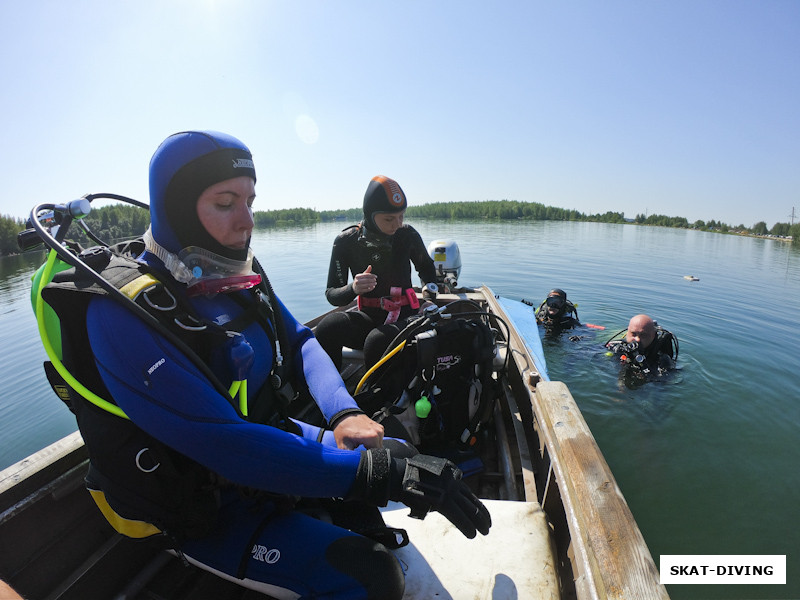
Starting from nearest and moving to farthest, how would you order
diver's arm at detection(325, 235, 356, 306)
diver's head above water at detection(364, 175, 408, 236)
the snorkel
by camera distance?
1. the snorkel
2. diver's head above water at detection(364, 175, 408, 236)
3. diver's arm at detection(325, 235, 356, 306)

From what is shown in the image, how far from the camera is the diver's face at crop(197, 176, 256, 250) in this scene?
3.87 feet

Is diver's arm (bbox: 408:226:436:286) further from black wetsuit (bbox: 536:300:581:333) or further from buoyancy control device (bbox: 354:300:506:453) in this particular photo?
black wetsuit (bbox: 536:300:581:333)

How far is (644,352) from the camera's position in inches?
213

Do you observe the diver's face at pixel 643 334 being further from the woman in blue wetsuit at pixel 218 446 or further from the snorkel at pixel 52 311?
the snorkel at pixel 52 311

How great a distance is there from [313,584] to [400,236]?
2573 millimetres

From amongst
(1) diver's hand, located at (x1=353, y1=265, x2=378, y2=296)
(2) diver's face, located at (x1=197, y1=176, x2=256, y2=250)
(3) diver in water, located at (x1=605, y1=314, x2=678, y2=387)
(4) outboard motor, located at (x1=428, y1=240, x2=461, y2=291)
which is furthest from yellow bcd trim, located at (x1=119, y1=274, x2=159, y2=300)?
(4) outboard motor, located at (x1=428, y1=240, x2=461, y2=291)

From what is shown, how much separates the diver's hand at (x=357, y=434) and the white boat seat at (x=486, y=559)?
0.59 meters

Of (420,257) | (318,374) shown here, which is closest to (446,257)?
(420,257)

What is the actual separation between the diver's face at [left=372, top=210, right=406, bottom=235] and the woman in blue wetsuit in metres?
1.81

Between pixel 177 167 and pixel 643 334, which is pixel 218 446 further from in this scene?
pixel 643 334

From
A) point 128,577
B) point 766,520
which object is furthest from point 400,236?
point 766,520

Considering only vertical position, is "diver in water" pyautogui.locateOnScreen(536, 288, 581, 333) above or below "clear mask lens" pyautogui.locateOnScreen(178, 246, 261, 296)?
below

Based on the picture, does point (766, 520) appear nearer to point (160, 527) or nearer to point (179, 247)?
point (160, 527)

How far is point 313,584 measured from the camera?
1.12 m
